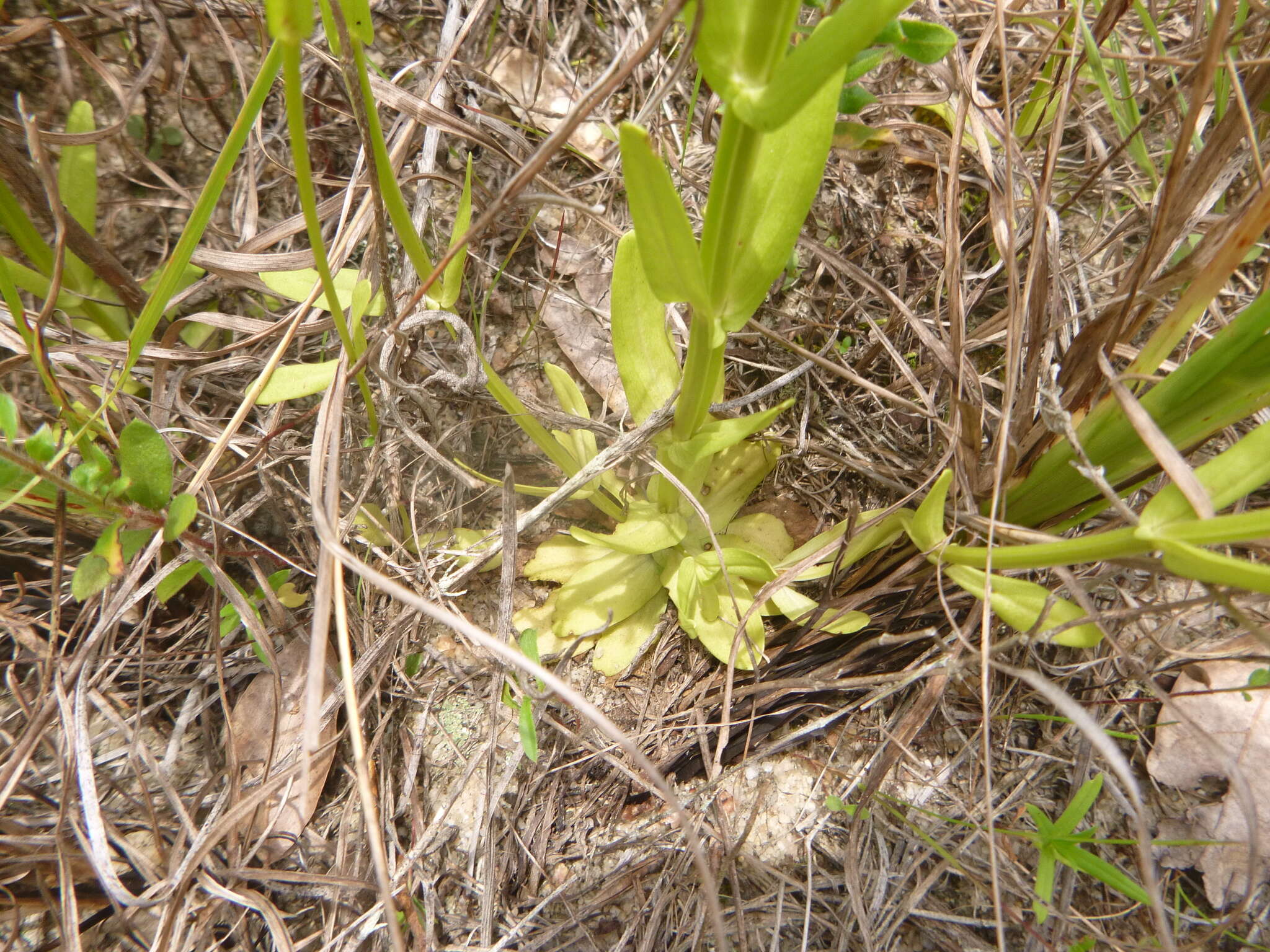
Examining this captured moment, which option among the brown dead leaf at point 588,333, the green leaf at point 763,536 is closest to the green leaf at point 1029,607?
the green leaf at point 763,536

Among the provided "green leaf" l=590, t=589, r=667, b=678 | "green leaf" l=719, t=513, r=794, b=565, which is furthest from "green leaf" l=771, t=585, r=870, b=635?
"green leaf" l=590, t=589, r=667, b=678

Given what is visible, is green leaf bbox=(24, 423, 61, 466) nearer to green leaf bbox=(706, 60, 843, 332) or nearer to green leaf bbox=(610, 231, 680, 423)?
green leaf bbox=(610, 231, 680, 423)

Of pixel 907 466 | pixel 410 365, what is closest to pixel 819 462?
pixel 907 466

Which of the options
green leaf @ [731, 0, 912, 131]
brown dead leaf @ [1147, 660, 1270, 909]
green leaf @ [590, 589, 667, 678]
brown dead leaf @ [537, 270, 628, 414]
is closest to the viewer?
green leaf @ [731, 0, 912, 131]

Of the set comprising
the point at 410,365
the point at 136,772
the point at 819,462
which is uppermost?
the point at 819,462

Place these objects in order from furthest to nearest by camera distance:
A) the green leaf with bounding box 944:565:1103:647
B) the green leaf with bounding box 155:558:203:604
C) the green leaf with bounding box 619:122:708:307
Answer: the green leaf with bounding box 155:558:203:604
the green leaf with bounding box 944:565:1103:647
the green leaf with bounding box 619:122:708:307

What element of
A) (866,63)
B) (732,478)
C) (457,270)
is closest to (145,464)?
(457,270)

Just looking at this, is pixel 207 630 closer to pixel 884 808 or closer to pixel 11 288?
pixel 11 288
